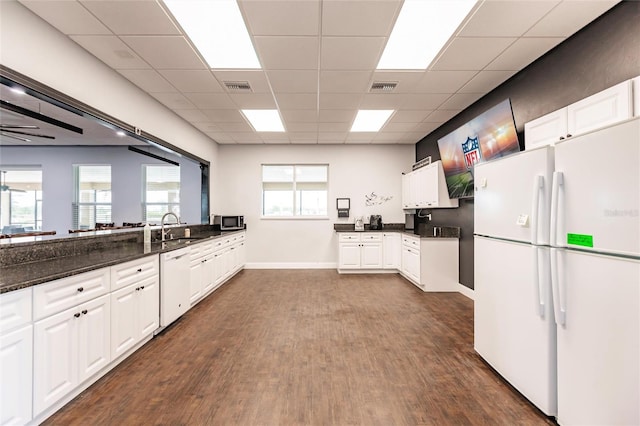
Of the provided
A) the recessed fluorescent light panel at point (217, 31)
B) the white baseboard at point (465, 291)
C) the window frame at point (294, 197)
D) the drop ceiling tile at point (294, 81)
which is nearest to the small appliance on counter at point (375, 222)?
the window frame at point (294, 197)

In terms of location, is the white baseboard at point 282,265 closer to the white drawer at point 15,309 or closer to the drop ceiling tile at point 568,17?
the white drawer at point 15,309

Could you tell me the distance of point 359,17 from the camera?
241cm

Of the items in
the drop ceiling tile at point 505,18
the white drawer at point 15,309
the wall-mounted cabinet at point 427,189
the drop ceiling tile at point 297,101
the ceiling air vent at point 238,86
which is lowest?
the white drawer at point 15,309

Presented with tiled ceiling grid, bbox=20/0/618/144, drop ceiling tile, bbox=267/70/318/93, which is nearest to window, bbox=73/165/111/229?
tiled ceiling grid, bbox=20/0/618/144

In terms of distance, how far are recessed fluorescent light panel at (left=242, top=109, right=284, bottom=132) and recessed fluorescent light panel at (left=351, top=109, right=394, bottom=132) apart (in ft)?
4.67

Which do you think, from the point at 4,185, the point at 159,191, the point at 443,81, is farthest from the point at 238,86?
the point at 4,185

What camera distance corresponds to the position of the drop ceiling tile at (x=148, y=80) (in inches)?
131

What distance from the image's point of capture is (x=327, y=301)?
445 cm

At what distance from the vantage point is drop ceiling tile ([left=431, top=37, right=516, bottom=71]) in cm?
272

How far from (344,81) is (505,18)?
171 cm

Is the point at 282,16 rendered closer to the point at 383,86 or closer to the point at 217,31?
the point at 217,31

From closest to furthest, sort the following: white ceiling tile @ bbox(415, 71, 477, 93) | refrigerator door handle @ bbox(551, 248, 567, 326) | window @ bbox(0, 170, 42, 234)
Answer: refrigerator door handle @ bbox(551, 248, 567, 326) < white ceiling tile @ bbox(415, 71, 477, 93) < window @ bbox(0, 170, 42, 234)

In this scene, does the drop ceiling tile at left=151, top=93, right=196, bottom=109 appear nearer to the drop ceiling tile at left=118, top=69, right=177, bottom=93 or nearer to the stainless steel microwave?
the drop ceiling tile at left=118, top=69, right=177, bottom=93

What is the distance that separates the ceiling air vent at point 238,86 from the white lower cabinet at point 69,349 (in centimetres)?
274
